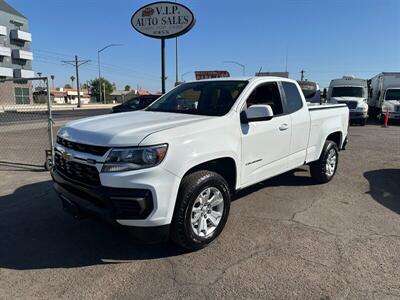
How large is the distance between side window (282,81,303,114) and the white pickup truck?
0.03 metres

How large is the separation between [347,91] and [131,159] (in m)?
20.0

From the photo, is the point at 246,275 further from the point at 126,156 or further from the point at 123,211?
the point at 126,156

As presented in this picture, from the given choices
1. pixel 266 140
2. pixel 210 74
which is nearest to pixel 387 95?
pixel 210 74

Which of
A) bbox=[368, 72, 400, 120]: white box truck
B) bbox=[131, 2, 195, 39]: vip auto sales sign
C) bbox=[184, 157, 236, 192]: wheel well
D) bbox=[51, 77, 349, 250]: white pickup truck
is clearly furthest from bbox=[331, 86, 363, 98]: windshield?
bbox=[184, 157, 236, 192]: wheel well

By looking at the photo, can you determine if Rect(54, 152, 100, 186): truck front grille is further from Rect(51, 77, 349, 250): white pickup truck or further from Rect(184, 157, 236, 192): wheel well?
Rect(184, 157, 236, 192): wheel well

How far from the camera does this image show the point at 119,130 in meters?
3.50

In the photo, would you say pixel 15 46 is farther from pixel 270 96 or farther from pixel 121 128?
pixel 121 128

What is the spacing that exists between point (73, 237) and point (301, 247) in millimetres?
2580

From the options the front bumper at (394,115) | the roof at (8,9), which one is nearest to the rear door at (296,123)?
the front bumper at (394,115)

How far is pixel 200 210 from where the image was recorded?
3.80 m

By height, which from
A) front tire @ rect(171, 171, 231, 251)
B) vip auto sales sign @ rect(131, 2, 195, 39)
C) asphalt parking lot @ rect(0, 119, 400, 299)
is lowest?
asphalt parking lot @ rect(0, 119, 400, 299)

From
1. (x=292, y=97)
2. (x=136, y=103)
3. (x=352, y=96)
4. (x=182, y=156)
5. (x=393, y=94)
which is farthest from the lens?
(x=393, y=94)

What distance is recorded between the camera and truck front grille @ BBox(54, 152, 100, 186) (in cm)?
341

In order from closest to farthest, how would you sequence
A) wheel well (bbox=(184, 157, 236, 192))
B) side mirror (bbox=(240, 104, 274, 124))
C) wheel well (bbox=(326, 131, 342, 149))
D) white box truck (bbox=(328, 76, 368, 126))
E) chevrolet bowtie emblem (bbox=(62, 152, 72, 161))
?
1. chevrolet bowtie emblem (bbox=(62, 152, 72, 161))
2. wheel well (bbox=(184, 157, 236, 192))
3. side mirror (bbox=(240, 104, 274, 124))
4. wheel well (bbox=(326, 131, 342, 149))
5. white box truck (bbox=(328, 76, 368, 126))
